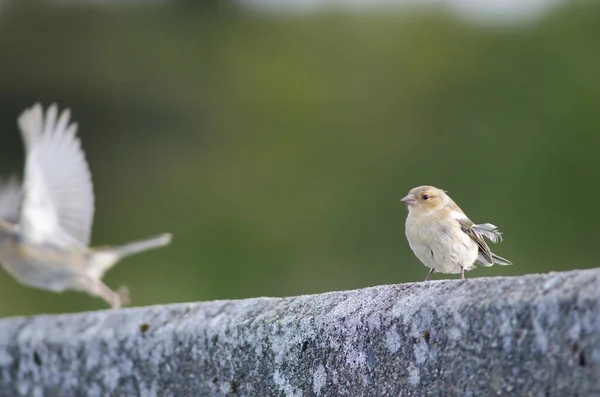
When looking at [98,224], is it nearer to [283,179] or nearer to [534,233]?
[283,179]

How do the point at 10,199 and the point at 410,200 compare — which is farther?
the point at 10,199

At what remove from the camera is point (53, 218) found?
3.86m

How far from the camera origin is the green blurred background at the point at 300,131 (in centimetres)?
928

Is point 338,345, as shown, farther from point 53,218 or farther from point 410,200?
point 53,218

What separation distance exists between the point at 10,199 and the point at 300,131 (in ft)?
23.9

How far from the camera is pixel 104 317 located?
2.60m

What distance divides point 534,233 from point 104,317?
7.40 meters

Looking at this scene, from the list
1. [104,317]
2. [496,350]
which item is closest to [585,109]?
[104,317]

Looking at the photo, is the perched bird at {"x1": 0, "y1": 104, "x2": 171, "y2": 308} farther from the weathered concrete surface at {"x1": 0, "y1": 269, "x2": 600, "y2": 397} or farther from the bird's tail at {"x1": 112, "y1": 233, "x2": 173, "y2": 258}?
the weathered concrete surface at {"x1": 0, "y1": 269, "x2": 600, "y2": 397}

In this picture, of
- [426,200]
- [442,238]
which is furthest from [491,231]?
[426,200]

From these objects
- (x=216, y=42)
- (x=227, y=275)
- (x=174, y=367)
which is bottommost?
(x=174, y=367)

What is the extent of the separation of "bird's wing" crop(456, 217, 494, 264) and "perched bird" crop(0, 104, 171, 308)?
1.11m

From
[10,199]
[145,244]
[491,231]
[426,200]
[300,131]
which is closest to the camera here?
[491,231]

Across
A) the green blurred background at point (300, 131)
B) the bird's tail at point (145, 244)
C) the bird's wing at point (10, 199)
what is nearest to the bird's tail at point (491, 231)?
the bird's tail at point (145, 244)
